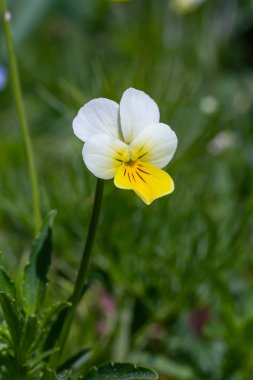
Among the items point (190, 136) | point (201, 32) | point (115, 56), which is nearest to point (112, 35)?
point (115, 56)

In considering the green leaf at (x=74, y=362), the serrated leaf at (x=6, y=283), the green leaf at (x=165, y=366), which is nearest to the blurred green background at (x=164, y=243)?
the green leaf at (x=165, y=366)

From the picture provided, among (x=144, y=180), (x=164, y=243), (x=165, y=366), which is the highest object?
(x=164, y=243)

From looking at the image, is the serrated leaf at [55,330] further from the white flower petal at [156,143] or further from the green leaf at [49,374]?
the white flower petal at [156,143]

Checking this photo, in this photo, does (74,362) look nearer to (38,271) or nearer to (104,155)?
(38,271)

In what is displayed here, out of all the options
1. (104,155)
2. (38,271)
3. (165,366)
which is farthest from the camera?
(165,366)

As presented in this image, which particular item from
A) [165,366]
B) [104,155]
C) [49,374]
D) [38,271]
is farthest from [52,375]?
[165,366]

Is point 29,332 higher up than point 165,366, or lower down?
lower down

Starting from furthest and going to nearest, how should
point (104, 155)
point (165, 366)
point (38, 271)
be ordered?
1. point (165, 366)
2. point (38, 271)
3. point (104, 155)
